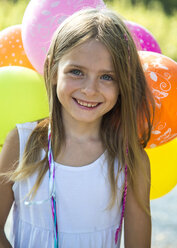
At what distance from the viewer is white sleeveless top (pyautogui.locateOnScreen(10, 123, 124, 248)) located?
1.83 meters

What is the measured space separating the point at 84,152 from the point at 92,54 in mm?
477

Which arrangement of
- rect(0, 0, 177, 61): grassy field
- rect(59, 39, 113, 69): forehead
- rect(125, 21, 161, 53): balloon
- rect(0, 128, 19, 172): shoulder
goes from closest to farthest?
rect(59, 39, 113, 69): forehead
rect(0, 128, 19, 172): shoulder
rect(125, 21, 161, 53): balloon
rect(0, 0, 177, 61): grassy field

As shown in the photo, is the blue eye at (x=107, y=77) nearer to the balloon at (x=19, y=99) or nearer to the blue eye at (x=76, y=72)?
the blue eye at (x=76, y=72)

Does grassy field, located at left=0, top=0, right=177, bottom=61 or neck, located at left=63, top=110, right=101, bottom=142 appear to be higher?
neck, located at left=63, top=110, right=101, bottom=142

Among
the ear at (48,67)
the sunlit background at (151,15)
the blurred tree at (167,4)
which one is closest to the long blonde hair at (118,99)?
the ear at (48,67)

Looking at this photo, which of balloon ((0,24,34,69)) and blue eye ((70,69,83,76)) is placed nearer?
blue eye ((70,69,83,76))

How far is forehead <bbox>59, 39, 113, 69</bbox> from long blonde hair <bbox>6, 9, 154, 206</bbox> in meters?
0.02

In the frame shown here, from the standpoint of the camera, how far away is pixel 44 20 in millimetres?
1884

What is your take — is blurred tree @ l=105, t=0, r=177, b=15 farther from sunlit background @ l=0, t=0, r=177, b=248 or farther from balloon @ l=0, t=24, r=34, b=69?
balloon @ l=0, t=24, r=34, b=69

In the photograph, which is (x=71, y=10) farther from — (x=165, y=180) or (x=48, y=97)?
(x=165, y=180)

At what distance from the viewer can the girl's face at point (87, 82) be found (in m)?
1.70

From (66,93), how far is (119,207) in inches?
23.8

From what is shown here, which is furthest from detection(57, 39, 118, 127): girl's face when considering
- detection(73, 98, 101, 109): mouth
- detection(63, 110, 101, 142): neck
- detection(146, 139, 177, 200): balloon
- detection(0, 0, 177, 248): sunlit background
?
detection(0, 0, 177, 248): sunlit background

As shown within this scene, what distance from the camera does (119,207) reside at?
1914mm
